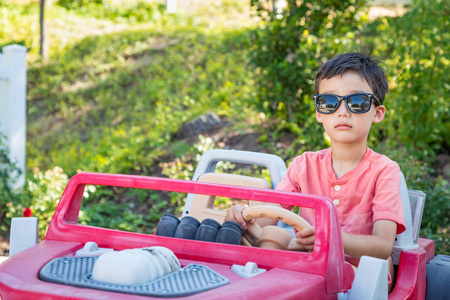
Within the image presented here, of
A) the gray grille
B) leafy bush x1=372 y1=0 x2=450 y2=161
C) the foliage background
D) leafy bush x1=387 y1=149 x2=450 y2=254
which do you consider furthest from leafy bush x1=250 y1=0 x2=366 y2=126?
the gray grille

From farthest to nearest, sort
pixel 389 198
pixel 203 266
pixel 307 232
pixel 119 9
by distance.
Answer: pixel 119 9
pixel 389 198
pixel 307 232
pixel 203 266

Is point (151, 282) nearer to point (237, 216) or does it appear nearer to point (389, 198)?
point (237, 216)

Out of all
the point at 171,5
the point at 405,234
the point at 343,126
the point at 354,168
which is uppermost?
the point at 171,5

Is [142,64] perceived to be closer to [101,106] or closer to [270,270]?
[101,106]

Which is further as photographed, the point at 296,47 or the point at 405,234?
the point at 296,47

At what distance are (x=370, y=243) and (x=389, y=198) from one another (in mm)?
223

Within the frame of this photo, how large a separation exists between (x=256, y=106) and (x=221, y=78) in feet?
9.32

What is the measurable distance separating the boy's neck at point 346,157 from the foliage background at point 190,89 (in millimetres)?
1000

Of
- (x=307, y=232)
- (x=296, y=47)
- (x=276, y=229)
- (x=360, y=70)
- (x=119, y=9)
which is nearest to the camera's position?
(x=307, y=232)

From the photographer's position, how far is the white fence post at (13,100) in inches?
210

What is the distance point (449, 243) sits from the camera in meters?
3.92

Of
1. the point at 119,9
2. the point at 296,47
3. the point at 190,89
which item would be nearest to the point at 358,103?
the point at 296,47

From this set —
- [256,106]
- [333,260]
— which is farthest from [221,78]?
[333,260]

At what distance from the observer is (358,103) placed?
215 cm
